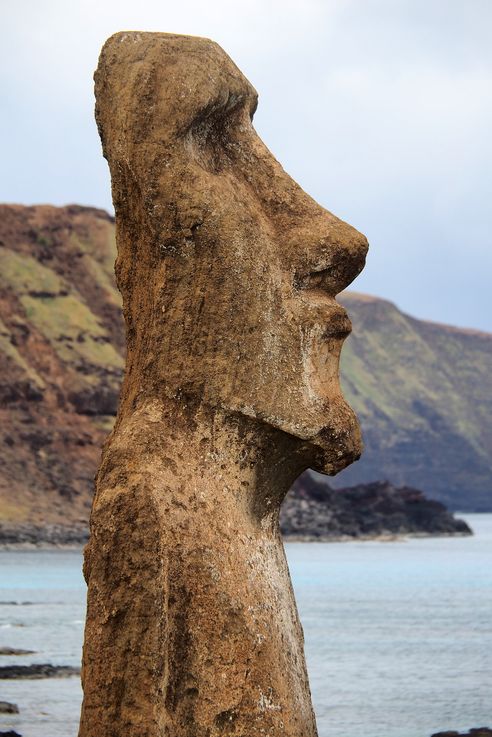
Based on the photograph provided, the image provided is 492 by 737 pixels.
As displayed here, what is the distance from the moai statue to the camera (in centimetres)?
748

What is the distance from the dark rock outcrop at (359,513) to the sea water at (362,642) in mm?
27391

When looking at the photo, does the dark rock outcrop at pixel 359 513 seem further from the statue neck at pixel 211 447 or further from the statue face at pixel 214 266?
the statue neck at pixel 211 447

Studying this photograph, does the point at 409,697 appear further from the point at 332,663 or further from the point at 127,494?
the point at 127,494

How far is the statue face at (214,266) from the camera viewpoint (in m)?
7.92

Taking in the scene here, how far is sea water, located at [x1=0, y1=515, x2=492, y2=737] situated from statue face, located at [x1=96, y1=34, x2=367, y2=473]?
11745 mm

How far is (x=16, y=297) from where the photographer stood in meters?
109

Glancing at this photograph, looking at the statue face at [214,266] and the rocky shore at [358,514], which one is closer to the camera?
the statue face at [214,266]

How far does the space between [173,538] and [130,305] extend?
5.19 ft

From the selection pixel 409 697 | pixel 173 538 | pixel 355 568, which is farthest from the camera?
pixel 355 568

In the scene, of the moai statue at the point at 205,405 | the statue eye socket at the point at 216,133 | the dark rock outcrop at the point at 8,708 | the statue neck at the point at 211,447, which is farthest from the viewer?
the dark rock outcrop at the point at 8,708

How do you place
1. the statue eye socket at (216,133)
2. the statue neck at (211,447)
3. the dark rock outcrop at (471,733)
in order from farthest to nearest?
the dark rock outcrop at (471,733) < the statue eye socket at (216,133) < the statue neck at (211,447)

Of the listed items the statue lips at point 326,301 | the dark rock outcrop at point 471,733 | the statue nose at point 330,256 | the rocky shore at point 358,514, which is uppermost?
the statue nose at point 330,256

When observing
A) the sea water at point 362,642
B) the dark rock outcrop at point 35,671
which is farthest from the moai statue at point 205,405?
the dark rock outcrop at point 35,671

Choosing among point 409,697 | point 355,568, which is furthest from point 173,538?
point 355,568
